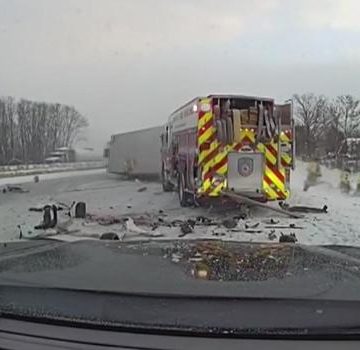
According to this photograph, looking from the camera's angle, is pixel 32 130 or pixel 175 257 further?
pixel 32 130

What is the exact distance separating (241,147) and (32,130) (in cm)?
8585

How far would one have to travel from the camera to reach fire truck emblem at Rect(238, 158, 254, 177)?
55.6 feet

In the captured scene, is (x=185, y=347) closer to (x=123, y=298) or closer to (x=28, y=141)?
(x=123, y=298)

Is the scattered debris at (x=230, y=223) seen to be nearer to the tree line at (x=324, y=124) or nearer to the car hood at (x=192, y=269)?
the car hood at (x=192, y=269)

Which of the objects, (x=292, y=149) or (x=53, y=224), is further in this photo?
(x=292, y=149)

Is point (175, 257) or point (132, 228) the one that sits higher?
point (175, 257)

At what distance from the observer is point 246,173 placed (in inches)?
668

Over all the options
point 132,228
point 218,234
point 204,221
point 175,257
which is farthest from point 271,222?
point 175,257

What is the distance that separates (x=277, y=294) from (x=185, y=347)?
0.54 m

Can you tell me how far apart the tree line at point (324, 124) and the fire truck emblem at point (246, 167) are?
23952 millimetres

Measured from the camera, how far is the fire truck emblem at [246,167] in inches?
667

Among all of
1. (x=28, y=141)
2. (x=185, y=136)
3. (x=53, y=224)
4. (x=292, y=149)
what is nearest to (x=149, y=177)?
(x=185, y=136)

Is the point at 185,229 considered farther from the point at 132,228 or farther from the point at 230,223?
the point at 230,223

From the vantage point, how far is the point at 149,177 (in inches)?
1543
